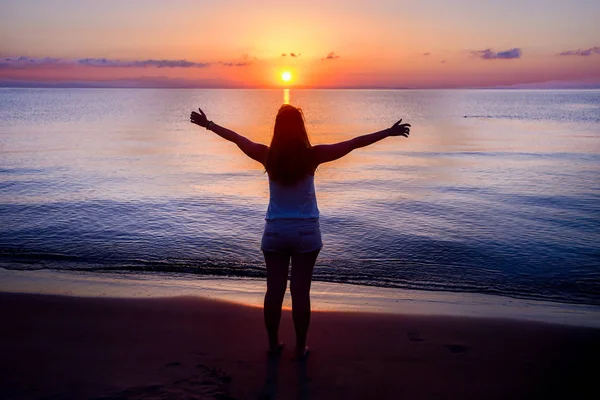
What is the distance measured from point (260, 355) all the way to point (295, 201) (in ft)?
5.99

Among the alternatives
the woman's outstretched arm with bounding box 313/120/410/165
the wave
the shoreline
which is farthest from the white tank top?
the wave

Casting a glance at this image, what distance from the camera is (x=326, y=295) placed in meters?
8.02

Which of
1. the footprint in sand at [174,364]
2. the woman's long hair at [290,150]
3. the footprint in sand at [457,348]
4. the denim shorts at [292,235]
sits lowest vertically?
the footprint in sand at [457,348]

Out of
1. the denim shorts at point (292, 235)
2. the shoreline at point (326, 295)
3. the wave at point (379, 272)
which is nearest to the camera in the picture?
the denim shorts at point (292, 235)

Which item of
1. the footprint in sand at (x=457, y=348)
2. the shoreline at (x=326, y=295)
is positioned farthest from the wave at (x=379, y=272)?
the footprint in sand at (x=457, y=348)

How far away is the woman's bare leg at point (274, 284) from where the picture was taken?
4.80 metres

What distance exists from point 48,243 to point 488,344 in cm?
943

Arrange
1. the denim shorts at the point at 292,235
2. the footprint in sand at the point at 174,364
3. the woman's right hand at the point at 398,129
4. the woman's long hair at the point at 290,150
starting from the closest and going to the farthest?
the woman's long hair at the point at 290,150 < the denim shorts at the point at 292,235 < the woman's right hand at the point at 398,129 < the footprint in sand at the point at 174,364

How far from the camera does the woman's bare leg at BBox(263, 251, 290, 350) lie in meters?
4.80

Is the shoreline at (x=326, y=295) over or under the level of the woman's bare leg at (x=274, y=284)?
under

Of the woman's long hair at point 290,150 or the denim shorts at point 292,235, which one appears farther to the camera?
the denim shorts at point 292,235

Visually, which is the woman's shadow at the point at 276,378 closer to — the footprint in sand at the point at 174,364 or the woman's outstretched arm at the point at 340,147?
the footprint in sand at the point at 174,364

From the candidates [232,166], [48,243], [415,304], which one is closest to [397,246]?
[415,304]

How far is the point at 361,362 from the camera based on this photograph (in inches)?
206
